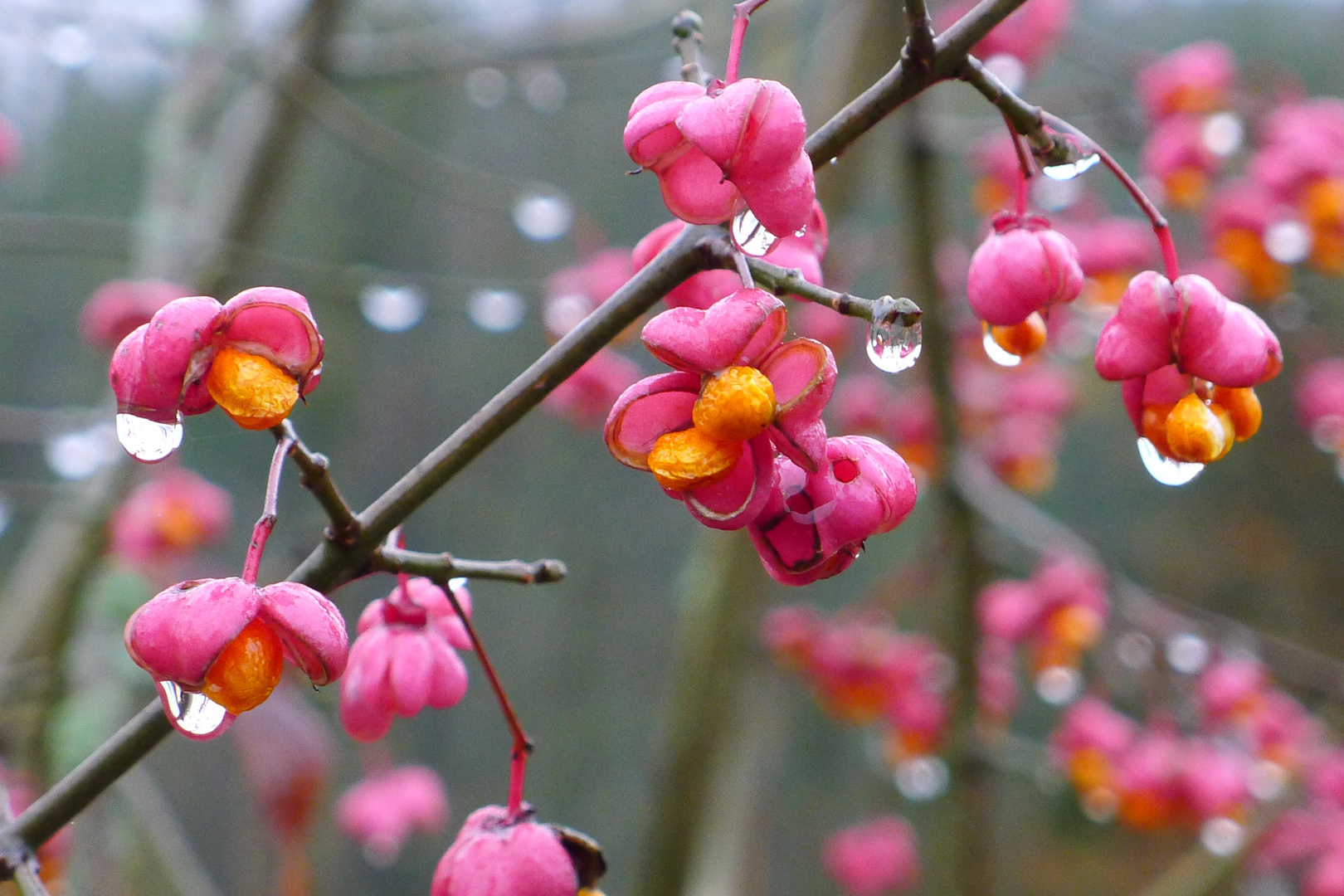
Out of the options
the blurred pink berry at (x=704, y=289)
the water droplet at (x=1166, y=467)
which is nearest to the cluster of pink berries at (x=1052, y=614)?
the water droplet at (x=1166, y=467)

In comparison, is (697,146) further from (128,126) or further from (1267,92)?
(128,126)

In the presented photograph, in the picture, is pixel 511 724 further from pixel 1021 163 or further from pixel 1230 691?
pixel 1230 691

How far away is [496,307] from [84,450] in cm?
73

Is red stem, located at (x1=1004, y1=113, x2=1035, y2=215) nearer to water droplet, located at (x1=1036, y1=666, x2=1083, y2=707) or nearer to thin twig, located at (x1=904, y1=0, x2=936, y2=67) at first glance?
thin twig, located at (x1=904, y1=0, x2=936, y2=67)

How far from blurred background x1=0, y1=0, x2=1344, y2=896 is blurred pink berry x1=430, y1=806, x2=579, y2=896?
3.46 ft

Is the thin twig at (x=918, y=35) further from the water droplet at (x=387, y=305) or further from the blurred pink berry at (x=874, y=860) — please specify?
the blurred pink berry at (x=874, y=860)

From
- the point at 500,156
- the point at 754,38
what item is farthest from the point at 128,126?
the point at 754,38

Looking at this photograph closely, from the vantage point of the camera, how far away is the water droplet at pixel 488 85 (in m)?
2.25

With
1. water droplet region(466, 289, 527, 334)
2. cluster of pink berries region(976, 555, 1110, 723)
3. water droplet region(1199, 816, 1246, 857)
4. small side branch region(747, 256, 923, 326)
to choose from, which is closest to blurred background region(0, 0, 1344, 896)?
water droplet region(466, 289, 527, 334)

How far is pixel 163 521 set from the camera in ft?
5.82

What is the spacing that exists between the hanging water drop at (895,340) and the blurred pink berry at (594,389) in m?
1.34

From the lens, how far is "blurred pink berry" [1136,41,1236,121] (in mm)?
1825

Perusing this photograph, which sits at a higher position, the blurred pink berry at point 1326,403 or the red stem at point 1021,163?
the red stem at point 1021,163

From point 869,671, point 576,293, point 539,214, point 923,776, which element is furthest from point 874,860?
point 539,214
